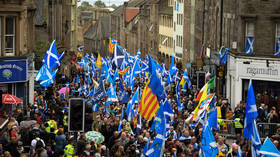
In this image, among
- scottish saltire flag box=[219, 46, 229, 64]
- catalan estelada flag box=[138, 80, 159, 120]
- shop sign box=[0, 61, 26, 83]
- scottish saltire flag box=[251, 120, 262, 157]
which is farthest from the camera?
scottish saltire flag box=[219, 46, 229, 64]

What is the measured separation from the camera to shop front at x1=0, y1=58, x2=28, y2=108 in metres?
32.5

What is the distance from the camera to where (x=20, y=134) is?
2205 centimetres

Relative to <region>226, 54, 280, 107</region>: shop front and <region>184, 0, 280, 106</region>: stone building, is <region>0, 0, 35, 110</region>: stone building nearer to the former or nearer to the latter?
<region>184, 0, 280, 106</region>: stone building

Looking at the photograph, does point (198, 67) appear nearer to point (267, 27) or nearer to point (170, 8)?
point (267, 27)

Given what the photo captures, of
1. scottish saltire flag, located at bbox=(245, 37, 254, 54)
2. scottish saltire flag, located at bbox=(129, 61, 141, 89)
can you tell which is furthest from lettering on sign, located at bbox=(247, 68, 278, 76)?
scottish saltire flag, located at bbox=(129, 61, 141, 89)

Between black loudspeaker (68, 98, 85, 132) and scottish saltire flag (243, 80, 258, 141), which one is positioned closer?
black loudspeaker (68, 98, 85, 132)

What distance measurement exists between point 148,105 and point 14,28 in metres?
12.6

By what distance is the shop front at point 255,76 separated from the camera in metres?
36.4

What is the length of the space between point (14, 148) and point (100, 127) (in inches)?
239

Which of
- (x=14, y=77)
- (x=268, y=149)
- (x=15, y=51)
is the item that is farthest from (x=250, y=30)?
(x=268, y=149)

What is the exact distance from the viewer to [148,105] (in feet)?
76.9

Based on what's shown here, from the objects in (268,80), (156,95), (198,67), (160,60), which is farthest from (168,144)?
(160,60)

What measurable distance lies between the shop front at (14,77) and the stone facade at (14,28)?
0.61m

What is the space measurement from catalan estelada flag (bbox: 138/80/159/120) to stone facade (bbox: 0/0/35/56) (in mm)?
11511
